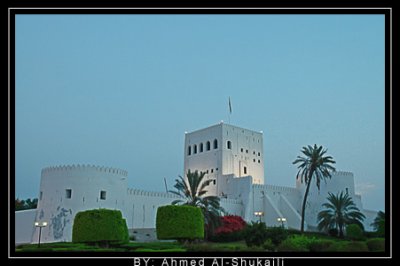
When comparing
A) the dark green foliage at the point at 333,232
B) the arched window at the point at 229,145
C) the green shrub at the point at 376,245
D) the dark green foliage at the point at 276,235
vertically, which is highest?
the arched window at the point at 229,145

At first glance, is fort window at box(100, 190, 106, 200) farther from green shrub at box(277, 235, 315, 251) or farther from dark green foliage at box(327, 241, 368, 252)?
dark green foliage at box(327, 241, 368, 252)

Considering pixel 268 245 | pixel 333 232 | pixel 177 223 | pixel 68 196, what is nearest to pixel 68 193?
pixel 68 196

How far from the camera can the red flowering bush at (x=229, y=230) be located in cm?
3073

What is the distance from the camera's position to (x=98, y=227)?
24125 millimetres

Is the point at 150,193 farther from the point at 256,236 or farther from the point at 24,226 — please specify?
the point at 256,236

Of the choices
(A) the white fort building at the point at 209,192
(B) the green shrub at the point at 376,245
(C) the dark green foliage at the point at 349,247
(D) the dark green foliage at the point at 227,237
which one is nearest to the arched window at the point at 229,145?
(A) the white fort building at the point at 209,192

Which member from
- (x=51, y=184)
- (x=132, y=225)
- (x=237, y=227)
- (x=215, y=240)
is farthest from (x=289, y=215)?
(x=51, y=184)

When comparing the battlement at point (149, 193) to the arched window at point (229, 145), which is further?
the arched window at point (229, 145)

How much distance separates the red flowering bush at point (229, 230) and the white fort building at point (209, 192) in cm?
378

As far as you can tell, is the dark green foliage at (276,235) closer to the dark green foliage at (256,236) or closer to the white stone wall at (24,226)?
the dark green foliage at (256,236)

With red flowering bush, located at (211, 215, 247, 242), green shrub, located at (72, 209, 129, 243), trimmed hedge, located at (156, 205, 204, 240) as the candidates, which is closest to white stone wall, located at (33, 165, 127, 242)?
green shrub, located at (72, 209, 129, 243)

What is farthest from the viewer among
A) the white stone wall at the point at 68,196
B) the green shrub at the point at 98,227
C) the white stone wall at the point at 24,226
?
the white stone wall at the point at 24,226

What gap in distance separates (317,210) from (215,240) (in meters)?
14.6
